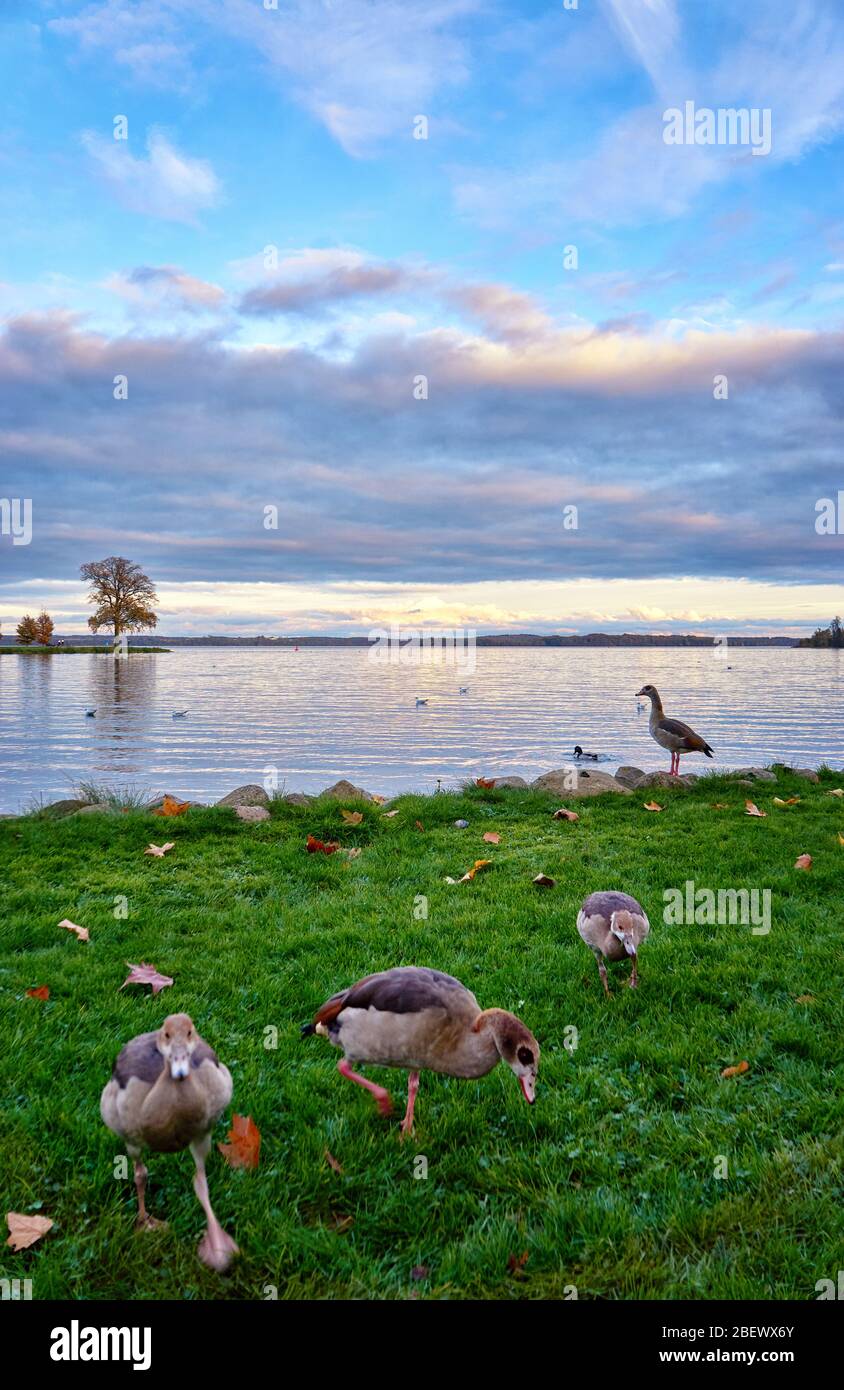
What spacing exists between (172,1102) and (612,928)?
4053mm

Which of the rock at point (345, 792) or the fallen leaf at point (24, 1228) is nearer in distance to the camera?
the fallen leaf at point (24, 1228)

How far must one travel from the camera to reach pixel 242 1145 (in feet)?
14.7

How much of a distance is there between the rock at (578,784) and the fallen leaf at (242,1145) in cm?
1123

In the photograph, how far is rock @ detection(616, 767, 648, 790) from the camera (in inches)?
681

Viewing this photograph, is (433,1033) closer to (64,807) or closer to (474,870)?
(474,870)

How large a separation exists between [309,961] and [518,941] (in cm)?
206

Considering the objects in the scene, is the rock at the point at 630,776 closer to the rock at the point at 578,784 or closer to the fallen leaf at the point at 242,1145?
the rock at the point at 578,784

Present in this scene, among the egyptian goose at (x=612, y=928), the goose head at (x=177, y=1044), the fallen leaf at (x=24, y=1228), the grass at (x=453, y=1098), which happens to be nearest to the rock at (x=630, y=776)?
the grass at (x=453, y=1098)

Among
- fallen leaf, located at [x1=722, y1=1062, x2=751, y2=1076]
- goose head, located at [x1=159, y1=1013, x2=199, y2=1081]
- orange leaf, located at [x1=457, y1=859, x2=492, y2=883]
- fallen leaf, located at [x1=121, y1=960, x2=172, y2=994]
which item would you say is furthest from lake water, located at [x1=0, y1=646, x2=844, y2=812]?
goose head, located at [x1=159, y1=1013, x2=199, y2=1081]

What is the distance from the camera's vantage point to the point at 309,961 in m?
7.22

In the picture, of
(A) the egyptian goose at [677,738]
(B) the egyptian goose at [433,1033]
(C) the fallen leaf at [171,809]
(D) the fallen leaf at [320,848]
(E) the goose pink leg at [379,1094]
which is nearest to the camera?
(B) the egyptian goose at [433,1033]

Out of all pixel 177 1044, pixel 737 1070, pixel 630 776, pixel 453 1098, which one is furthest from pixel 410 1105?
pixel 630 776

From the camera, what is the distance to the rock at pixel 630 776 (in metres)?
17.3
